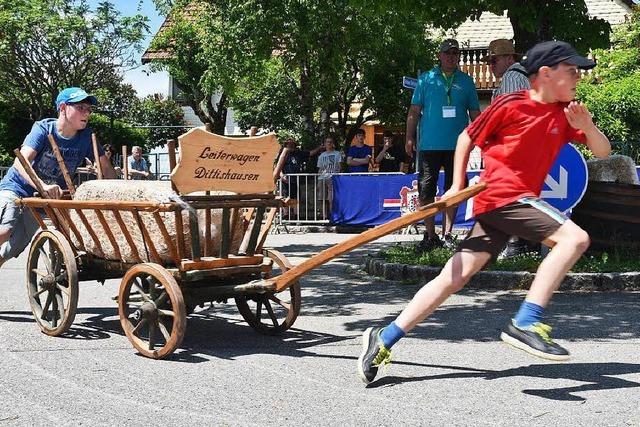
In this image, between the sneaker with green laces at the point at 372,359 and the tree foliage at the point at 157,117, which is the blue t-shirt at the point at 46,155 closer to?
the sneaker with green laces at the point at 372,359

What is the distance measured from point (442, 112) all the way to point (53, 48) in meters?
18.8

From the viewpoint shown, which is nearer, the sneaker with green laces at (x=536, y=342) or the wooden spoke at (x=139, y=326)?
the sneaker with green laces at (x=536, y=342)

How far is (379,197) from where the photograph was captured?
58.5 feet

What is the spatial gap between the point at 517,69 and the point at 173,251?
4682mm

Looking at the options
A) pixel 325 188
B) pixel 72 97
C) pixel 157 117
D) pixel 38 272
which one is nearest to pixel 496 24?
pixel 157 117

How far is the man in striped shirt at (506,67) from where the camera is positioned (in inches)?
373

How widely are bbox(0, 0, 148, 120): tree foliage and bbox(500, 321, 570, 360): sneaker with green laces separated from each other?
2338cm

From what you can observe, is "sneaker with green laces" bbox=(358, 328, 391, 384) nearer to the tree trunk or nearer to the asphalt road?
the asphalt road

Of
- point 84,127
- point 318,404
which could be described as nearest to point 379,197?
point 84,127

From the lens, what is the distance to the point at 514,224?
517 cm

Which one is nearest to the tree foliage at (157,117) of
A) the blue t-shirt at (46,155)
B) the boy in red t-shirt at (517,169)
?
the blue t-shirt at (46,155)

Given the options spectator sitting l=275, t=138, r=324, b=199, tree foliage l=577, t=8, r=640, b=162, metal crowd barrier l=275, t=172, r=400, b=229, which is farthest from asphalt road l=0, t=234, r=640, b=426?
tree foliage l=577, t=8, r=640, b=162

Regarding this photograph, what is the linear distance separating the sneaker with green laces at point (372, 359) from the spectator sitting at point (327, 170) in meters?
13.2

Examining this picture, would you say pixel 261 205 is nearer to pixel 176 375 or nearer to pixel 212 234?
pixel 212 234
